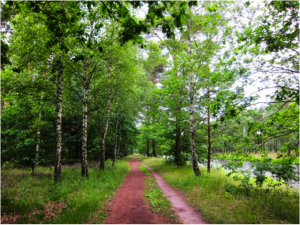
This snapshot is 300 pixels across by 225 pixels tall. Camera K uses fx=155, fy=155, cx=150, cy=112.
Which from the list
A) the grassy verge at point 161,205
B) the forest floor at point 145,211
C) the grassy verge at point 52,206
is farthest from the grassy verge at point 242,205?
the grassy verge at point 52,206

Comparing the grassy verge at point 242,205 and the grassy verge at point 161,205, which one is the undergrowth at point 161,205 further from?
the grassy verge at point 242,205

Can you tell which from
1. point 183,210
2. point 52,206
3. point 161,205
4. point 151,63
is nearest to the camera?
point 52,206

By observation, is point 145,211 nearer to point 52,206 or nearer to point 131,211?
point 131,211

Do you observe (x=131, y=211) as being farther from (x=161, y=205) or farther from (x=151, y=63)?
(x=151, y=63)

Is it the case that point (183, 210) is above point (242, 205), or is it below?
below

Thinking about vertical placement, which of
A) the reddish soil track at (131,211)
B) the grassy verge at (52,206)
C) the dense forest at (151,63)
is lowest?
the reddish soil track at (131,211)

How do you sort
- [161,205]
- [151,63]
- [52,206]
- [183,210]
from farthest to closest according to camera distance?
[151,63], [161,205], [183,210], [52,206]

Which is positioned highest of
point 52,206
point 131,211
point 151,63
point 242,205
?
point 151,63

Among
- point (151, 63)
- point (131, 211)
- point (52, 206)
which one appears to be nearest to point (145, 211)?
point (131, 211)

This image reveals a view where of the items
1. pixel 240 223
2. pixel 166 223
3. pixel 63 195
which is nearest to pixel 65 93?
pixel 63 195

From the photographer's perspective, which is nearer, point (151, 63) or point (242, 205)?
point (242, 205)

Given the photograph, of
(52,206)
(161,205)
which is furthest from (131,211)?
(52,206)

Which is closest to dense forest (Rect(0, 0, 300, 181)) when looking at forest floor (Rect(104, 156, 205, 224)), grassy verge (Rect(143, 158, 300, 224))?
grassy verge (Rect(143, 158, 300, 224))

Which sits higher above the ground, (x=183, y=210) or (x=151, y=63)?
(x=151, y=63)
